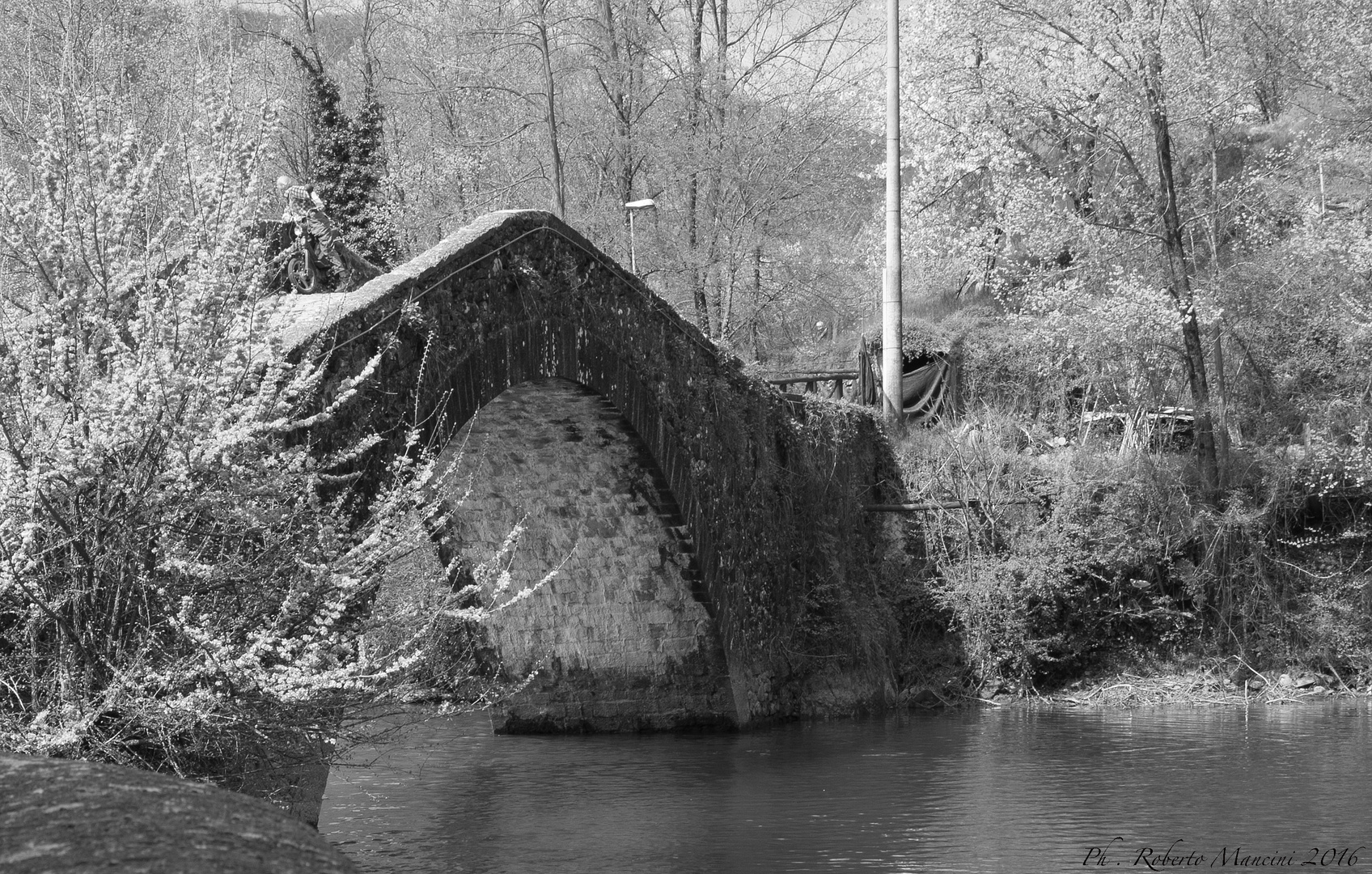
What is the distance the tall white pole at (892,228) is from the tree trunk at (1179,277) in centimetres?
288

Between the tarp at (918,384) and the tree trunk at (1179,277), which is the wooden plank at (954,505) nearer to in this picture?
the tree trunk at (1179,277)

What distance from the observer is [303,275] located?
8.30m

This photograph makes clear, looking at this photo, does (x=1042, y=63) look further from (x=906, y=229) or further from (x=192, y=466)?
(x=192, y=466)

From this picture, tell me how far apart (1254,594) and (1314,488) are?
1.49 m

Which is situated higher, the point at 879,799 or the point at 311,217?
the point at 311,217

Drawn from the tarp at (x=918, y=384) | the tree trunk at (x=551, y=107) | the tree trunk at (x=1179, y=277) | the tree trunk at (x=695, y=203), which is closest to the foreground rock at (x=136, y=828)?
the tree trunk at (x=1179, y=277)

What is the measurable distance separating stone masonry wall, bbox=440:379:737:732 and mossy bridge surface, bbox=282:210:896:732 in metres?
0.02

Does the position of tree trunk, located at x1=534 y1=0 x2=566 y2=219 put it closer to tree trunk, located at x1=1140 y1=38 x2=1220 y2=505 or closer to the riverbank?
tree trunk, located at x1=1140 y1=38 x2=1220 y2=505

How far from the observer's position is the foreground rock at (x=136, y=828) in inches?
66.9

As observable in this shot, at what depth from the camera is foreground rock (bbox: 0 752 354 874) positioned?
1.70 m

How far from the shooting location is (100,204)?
18.5ft

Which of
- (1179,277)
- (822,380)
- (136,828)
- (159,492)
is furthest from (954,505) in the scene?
(136,828)

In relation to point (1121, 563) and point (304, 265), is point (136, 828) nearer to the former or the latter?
point (304, 265)

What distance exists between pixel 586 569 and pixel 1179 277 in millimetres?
8273
